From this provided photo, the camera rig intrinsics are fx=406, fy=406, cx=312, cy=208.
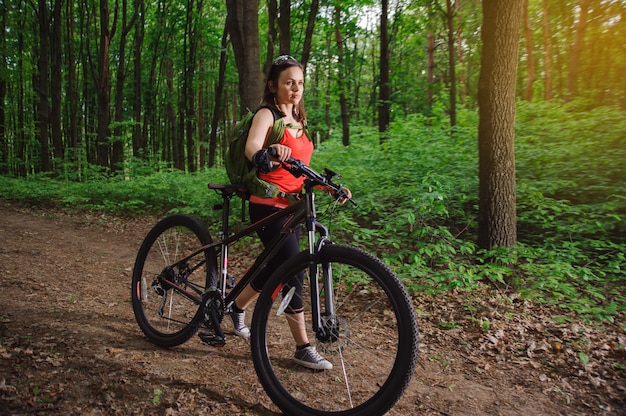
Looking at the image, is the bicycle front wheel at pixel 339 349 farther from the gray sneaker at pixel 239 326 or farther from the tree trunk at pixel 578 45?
the tree trunk at pixel 578 45

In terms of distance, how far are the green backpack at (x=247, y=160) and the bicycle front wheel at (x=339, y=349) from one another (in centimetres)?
59

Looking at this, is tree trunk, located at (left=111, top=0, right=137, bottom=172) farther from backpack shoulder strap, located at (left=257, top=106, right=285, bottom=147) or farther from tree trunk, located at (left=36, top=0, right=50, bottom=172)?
backpack shoulder strap, located at (left=257, top=106, right=285, bottom=147)

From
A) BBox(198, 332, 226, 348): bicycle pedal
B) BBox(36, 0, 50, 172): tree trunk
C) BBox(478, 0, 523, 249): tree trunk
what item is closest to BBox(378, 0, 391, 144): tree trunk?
BBox(478, 0, 523, 249): tree trunk

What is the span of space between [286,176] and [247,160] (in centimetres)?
29

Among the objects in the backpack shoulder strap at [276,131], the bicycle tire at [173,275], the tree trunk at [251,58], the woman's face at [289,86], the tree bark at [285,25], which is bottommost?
the bicycle tire at [173,275]

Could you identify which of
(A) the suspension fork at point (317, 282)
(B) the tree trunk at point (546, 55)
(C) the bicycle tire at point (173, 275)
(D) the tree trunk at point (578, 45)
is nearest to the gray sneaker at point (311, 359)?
(A) the suspension fork at point (317, 282)

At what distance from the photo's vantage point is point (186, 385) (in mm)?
2596

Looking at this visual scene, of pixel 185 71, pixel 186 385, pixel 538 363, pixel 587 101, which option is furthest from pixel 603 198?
pixel 185 71

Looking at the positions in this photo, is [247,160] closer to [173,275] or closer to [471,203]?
[173,275]

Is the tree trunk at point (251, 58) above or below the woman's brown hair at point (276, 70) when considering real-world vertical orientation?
above

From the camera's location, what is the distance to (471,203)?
7.10 m

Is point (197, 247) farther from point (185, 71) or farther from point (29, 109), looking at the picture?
point (29, 109)

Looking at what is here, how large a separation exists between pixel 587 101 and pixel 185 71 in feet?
54.0

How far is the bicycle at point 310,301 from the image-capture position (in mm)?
2162
